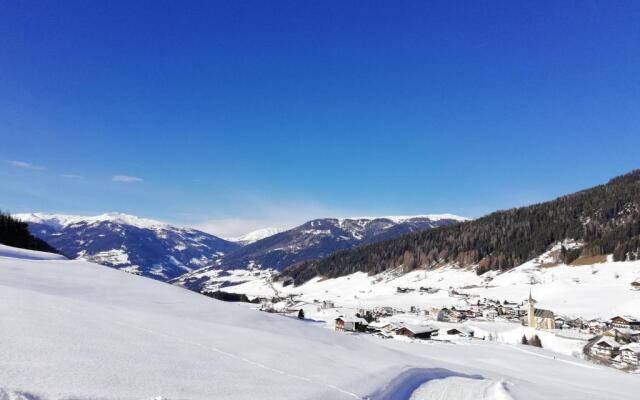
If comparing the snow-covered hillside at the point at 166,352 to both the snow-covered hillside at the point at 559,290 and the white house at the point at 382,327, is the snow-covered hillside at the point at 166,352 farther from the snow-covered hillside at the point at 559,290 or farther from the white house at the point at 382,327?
the snow-covered hillside at the point at 559,290

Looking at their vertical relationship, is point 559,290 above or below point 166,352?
above

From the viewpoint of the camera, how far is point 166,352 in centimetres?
992

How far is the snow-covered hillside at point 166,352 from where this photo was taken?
7.35 m

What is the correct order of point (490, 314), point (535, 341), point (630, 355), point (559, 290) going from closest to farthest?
point (630, 355)
point (535, 341)
point (490, 314)
point (559, 290)

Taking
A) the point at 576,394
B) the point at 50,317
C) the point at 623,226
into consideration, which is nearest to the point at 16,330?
the point at 50,317

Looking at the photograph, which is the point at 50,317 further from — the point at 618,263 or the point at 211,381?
the point at 618,263

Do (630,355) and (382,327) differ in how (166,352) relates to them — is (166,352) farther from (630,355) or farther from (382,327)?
(382,327)

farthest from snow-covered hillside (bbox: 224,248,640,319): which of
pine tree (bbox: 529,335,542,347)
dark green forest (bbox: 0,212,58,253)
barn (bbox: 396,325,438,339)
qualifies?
dark green forest (bbox: 0,212,58,253)

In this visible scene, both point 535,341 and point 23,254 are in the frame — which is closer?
point 23,254

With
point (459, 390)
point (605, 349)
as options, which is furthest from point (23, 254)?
point (605, 349)

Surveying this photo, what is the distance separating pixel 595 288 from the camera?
135375mm

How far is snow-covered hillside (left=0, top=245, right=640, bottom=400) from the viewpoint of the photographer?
7352 millimetres

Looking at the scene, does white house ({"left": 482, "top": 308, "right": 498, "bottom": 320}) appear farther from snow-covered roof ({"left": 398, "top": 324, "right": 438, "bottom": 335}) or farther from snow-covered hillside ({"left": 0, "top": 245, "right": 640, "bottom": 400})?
snow-covered hillside ({"left": 0, "top": 245, "right": 640, "bottom": 400})

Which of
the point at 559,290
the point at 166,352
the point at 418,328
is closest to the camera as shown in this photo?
the point at 166,352
